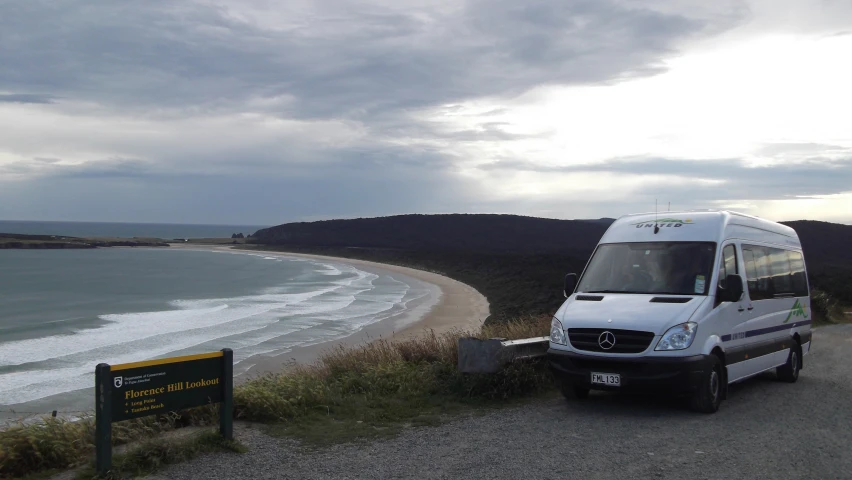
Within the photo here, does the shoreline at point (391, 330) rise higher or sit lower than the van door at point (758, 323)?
lower

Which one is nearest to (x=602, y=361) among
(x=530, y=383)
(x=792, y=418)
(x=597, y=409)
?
(x=597, y=409)

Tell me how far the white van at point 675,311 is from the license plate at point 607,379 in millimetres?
11

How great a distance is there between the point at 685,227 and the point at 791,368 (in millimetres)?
3483

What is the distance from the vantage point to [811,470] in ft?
19.8

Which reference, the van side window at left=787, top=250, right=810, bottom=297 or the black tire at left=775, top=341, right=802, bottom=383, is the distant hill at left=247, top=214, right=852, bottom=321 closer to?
the van side window at left=787, top=250, right=810, bottom=297

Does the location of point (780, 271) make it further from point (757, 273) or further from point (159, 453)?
point (159, 453)

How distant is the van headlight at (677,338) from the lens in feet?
25.9

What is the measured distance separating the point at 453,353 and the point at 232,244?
548 feet

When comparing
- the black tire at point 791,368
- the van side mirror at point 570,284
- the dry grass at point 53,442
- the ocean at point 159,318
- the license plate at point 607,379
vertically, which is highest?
the van side mirror at point 570,284

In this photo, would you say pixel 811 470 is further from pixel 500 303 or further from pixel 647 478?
pixel 500 303

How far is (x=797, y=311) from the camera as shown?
1154cm

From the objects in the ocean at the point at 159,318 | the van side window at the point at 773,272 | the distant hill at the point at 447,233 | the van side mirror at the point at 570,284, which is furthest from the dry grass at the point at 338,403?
the distant hill at the point at 447,233

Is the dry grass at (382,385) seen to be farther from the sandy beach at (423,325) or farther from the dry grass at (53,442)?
the sandy beach at (423,325)

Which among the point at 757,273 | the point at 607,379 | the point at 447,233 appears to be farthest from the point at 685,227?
the point at 447,233
